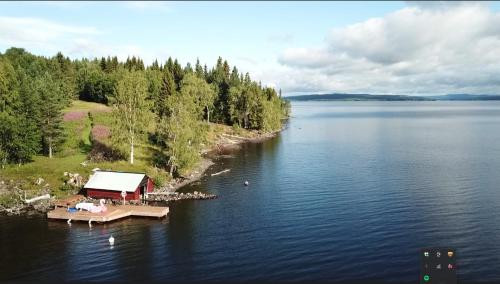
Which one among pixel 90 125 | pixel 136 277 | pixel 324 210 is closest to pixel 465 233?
pixel 324 210

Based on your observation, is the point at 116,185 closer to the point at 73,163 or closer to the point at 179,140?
the point at 73,163

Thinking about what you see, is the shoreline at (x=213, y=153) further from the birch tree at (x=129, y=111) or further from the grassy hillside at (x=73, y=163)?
the birch tree at (x=129, y=111)

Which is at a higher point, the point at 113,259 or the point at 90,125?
the point at 90,125

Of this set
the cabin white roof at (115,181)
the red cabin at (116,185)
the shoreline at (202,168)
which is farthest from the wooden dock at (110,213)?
the cabin white roof at (115,181)

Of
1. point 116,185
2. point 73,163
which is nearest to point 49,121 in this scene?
point 73,163

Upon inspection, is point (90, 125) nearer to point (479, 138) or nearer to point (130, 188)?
point (130, 188)

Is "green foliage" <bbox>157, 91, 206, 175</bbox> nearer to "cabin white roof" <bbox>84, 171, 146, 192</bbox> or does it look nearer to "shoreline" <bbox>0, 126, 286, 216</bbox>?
"shoreline" <bbox>0, 126, 286, 216</bbox>
